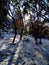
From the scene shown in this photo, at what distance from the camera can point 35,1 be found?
6031 mm

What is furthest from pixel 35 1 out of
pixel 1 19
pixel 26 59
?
pixel 26 59

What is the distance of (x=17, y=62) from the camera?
9.48 metres

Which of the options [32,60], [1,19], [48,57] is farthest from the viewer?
[48,57]

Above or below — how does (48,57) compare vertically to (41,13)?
below

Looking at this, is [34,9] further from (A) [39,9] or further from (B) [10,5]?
(B) [10,5]

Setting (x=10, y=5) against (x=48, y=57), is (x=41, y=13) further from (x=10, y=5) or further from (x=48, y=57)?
(x=48, y=57)

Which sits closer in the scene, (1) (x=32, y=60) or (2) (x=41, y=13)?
(2) (x=41, y=13)

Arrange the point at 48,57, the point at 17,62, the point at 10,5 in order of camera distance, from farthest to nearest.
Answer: the point at 48,57 < the point at 17,62 < the point at 10,5

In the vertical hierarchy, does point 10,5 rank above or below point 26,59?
above

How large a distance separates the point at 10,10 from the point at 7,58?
409 centimetres

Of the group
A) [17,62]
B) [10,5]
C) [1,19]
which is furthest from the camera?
[17,62]

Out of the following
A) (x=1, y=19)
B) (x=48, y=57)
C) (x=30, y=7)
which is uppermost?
(x=30, y=7)

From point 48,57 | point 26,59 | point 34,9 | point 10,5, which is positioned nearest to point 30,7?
point 34,9

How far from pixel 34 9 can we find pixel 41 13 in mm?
281
